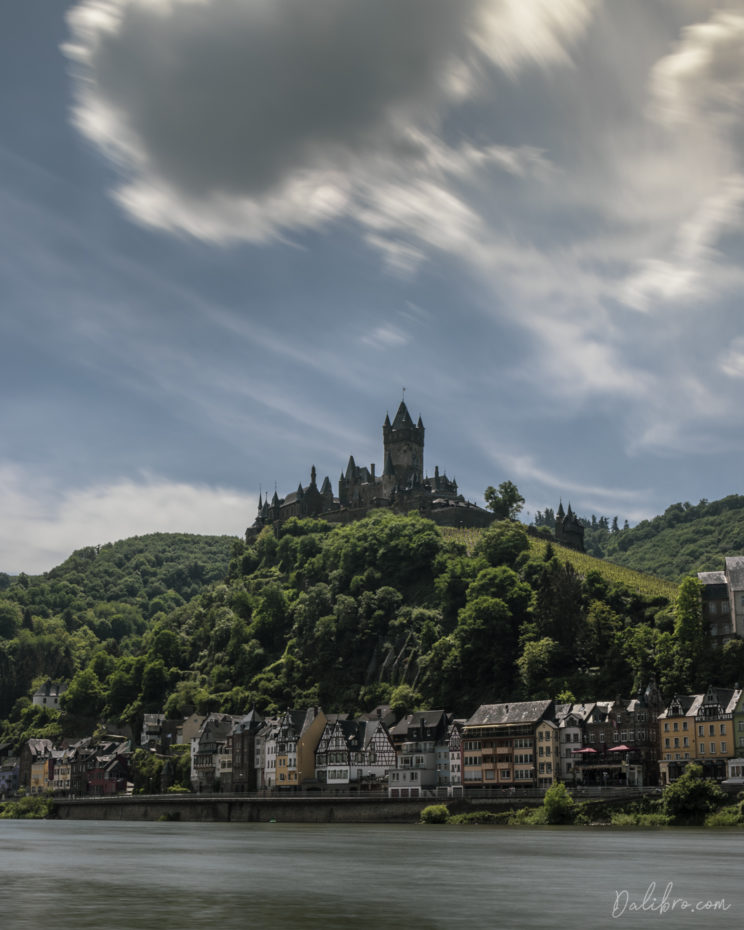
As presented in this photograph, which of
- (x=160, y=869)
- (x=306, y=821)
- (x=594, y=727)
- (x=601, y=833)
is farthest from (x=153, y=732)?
(x=160, y=869)

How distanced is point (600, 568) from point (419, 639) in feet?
98.9

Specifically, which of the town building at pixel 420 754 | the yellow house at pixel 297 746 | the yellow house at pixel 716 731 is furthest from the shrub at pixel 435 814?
the yellow house at pixel 297 746

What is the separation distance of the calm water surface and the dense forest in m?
44.8

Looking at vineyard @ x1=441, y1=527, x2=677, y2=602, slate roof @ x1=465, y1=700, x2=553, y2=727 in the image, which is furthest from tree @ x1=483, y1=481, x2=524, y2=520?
slate roof @ x1=465, y1=700, x2=553, y2=727

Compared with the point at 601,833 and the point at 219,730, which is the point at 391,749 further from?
the point at 601,833

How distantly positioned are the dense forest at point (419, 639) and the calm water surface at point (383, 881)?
44.8 m

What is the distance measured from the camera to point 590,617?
434 ft

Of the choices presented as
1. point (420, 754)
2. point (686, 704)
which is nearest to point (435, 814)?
point (686, 704)

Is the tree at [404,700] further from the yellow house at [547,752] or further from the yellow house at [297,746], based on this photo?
the yellow house at [547,752]

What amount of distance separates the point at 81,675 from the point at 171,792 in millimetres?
58413

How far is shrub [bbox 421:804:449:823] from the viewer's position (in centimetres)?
9400

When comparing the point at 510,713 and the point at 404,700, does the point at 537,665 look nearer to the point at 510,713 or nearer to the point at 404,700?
the point at 510,713

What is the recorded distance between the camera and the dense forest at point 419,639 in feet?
410

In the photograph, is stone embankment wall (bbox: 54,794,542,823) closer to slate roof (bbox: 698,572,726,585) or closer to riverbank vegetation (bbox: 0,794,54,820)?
riverbank vegetation (bbox: 0,794,54,820)
